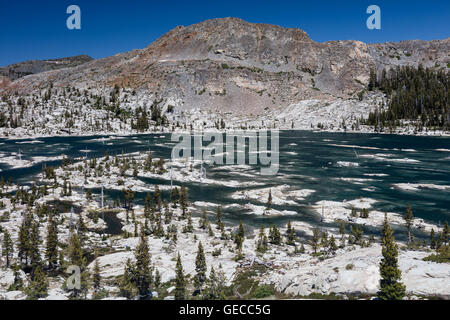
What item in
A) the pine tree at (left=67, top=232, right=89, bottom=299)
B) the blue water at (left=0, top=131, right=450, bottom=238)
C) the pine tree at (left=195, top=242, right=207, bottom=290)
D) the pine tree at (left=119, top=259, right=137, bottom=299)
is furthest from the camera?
the blue water at (left=0, top=131, right=450, bottom=238)

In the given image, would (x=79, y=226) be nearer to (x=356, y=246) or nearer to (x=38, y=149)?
(x=356, y=246)

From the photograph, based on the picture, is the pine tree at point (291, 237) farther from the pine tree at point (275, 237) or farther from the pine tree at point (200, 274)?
the pine tree at point (200, 274)

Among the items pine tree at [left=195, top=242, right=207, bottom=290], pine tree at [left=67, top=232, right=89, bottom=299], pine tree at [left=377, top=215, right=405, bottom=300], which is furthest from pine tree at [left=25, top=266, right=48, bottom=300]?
pine tree at [left=377, top=215, right=405, bottom=300]

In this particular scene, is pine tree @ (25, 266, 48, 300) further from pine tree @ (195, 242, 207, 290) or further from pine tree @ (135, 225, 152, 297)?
pine tree @ (195, 242, 207, 290)

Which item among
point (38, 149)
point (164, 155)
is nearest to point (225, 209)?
point (164, 155)

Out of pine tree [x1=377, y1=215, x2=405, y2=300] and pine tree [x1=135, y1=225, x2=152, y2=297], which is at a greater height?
pine tree [x1=377, y1=215, x2=405, y2=300]

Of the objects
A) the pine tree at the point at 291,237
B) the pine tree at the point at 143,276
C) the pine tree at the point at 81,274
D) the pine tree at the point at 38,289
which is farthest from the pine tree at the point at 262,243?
the pine tree at the point at 38,289

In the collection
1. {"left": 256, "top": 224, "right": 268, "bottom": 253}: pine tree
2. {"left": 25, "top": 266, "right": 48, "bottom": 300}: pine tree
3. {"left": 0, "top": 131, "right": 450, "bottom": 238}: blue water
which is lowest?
{"left": 256, "top": 224, "right": 268, "bottom": 253}: pine tree

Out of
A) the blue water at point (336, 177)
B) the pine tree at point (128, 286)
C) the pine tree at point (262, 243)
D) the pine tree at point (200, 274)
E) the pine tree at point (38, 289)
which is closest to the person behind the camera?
the pine tree at point (38, 289)

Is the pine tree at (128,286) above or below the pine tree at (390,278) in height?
below

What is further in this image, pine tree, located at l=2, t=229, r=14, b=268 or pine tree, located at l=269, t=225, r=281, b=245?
pine tree, located at l=269, t=225, r=281, b=245

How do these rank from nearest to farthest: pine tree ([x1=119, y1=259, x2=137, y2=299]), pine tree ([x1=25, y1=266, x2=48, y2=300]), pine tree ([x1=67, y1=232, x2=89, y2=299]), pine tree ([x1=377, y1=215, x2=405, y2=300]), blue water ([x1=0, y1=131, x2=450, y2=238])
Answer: pine tree ([x1=377, y1=215, x2=405, y2=300]), pine tree ([x1=25, y1=266, x2=48, y2=300]), pine tree ([x1=67, y1=232, x2=89, y2=299]), pine tree ([x1=119, y1=259, x2=137, y2=299]), blue water ([x1=0, y1=131, x2=450, y2=238])

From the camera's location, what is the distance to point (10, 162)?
98.5m
